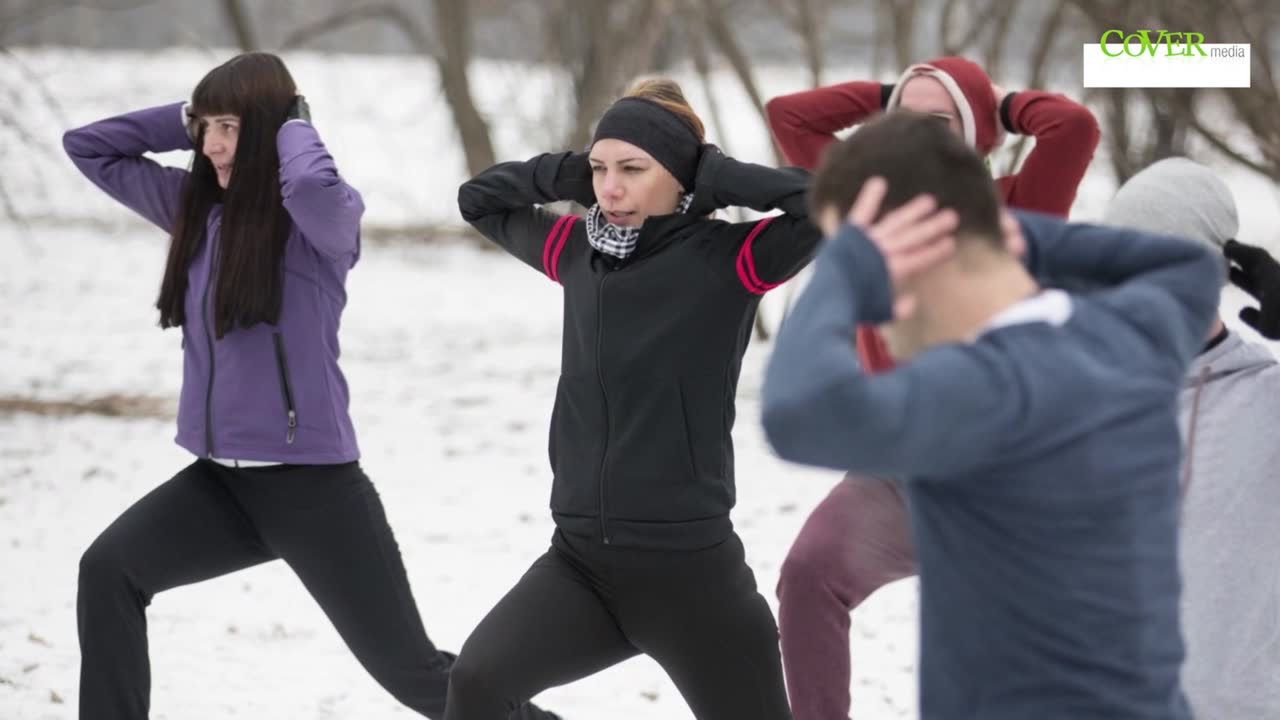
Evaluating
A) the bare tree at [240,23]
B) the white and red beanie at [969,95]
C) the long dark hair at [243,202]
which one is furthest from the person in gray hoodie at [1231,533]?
the bare tree at [240,23]

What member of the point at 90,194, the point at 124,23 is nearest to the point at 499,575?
the point at 90,194

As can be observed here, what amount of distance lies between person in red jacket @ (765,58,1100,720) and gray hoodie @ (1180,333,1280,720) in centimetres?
60

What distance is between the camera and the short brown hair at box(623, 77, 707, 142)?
10.5 feet

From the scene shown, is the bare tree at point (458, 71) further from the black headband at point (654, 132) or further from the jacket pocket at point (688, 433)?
the jacket pocket at point (688, 433)

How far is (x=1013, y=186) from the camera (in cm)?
337

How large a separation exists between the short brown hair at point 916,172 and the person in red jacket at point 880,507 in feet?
3.92

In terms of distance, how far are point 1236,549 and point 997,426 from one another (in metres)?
1.45

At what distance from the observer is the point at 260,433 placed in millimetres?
3471

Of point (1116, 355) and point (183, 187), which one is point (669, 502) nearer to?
point (1116, 355)

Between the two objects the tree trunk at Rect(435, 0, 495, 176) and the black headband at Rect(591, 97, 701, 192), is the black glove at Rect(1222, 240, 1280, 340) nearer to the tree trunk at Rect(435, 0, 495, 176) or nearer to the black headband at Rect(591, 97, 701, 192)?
the black headband at Rect(591, 97, 701, 192)

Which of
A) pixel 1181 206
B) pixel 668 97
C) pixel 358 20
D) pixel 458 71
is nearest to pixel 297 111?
pixel 668 97

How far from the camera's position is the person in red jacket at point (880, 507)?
10.3 feet

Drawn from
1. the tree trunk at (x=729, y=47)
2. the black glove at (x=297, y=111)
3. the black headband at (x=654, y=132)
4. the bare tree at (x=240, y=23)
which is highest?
the bare tree at (x=240, y=23)

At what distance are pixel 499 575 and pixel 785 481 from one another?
203 centimetres
